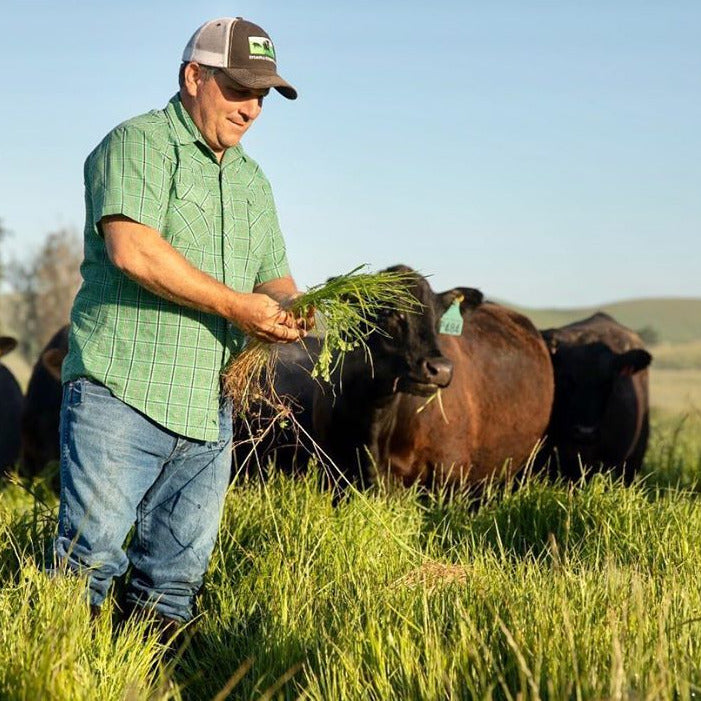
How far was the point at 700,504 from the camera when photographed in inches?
255

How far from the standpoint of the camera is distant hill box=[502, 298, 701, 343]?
102 m

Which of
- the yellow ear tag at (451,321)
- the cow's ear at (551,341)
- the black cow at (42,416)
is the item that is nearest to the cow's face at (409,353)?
the yellow ear tag at (451,321)

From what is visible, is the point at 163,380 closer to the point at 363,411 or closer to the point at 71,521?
the point at 71,521

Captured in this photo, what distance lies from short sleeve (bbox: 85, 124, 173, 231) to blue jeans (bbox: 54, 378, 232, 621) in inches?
26.7

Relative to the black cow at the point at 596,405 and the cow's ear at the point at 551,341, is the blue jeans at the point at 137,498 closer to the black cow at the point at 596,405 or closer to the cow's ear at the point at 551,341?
the black cow at the point at 596,405

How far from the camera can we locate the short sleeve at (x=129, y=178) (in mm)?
4574

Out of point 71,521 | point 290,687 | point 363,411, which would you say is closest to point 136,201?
point 71,521

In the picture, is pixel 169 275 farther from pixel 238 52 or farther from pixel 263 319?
pixel 238 52

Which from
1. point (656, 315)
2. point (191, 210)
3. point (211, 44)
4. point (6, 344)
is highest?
point (211, 44)

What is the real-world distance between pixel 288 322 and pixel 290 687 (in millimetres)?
1466

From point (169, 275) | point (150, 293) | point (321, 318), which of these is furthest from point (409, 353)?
point (169, 275)

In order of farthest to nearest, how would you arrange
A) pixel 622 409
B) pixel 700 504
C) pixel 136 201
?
pixel 622 409, pixel 700 504, pixel 136 201

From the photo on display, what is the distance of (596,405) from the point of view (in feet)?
37.5

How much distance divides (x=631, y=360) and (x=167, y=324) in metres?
7.91
